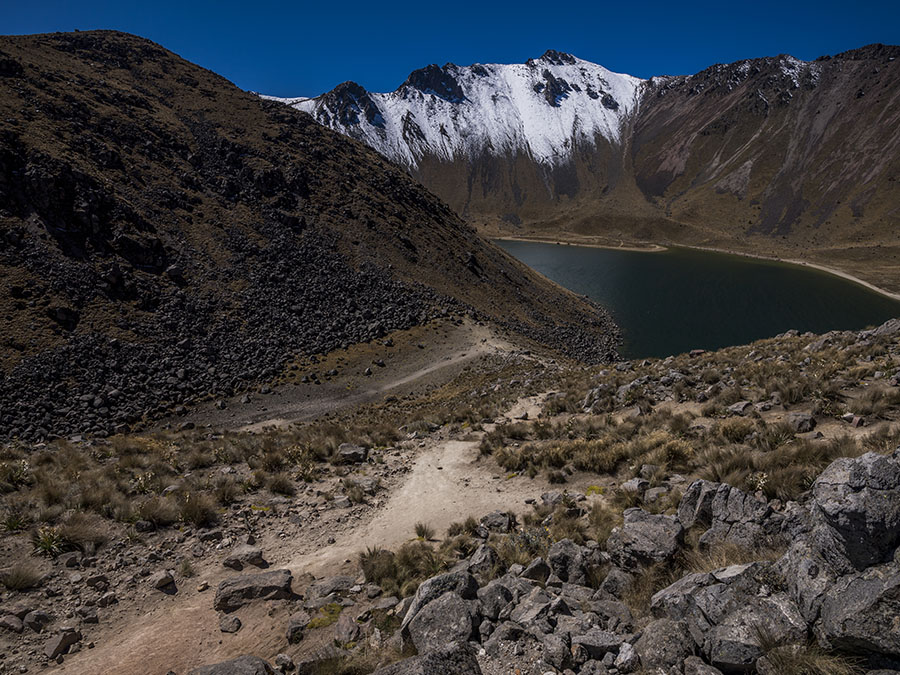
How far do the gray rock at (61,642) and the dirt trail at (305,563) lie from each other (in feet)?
0.72

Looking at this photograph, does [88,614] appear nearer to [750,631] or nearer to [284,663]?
[284,663]

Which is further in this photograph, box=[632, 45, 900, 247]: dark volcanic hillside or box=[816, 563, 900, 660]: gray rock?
box=[632, 45, 900, 247]: dark volcanic hillside

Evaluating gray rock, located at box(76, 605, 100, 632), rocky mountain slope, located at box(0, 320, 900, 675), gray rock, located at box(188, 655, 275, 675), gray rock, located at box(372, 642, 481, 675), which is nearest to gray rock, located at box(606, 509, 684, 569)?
rocky mountain slope, located at box(0, 320, 900, 675)

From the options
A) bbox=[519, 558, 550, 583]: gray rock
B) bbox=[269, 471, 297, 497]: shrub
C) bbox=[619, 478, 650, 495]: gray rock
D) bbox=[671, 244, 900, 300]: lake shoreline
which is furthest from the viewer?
bbox=[671, 244, 900, 300]: lake shoreline

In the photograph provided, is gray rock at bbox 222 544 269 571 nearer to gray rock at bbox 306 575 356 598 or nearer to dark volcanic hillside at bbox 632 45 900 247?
gray rock at bbox 306 575 356 598

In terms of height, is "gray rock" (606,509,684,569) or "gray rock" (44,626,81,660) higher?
"gray rock" (606,509,684,569)

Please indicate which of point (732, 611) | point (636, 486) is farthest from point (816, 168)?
point (732, 611)

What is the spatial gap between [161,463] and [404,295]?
30073 millimetres

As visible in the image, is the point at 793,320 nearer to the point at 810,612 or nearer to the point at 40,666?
the point at 810,612

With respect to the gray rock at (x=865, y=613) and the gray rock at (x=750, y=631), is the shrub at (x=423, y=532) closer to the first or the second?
the gray rock at (x=750, y=631)

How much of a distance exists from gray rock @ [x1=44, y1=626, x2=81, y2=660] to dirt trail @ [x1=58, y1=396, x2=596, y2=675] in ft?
0.72

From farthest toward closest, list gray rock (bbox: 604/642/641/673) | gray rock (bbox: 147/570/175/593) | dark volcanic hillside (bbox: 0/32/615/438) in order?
dark volcanic hillside (bbox: 0/32/615/438)
gray rock (bbox: 147/570/175/593)
gray rock (bbox: 604/642/641/673)

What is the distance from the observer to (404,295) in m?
41.4

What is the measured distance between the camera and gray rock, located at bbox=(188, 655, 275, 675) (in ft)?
18.9
